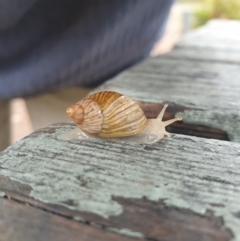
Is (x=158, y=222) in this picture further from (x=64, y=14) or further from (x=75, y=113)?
(x=64, y=14)

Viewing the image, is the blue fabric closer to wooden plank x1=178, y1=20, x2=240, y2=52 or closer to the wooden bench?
wooden plank x1=178, y1=20, x2=240, y2=52

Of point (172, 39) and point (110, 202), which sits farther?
point (172, 39)

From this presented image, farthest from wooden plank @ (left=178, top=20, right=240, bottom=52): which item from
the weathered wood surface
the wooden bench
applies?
the wooden bench

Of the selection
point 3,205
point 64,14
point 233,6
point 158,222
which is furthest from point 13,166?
point 233,6

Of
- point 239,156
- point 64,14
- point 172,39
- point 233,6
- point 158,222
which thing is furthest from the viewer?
point 172,39

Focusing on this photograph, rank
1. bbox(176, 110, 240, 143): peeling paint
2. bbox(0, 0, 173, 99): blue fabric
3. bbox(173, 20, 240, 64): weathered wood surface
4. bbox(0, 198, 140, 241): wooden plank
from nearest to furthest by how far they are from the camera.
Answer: bbox(0, 198, 140, 241): wooden plank < bbox(176, 110, 240, 143): peeling paint < bbox(173, 20, 240, 64): weathered wood surface < bbox(0, 0, 173, 99): blue fabric

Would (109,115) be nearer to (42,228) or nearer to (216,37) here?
(42,228)

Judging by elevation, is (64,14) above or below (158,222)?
above
